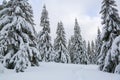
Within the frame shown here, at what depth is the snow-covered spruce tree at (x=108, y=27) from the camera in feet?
69.8

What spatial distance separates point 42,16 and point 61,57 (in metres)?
10.1

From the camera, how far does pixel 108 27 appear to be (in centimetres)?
2169

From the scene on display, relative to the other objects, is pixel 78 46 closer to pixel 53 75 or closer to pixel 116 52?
pixel 116 52

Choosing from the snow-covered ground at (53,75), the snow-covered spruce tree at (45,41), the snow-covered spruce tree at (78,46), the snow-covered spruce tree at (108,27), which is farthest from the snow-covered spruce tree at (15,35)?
the snow-covered spruce tree at (78,46)

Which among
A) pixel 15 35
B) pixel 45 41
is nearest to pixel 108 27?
pixel 15 35

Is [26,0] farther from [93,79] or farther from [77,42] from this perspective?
[77,42]

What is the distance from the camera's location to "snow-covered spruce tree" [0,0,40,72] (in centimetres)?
1822

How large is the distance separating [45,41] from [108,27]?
21.0m

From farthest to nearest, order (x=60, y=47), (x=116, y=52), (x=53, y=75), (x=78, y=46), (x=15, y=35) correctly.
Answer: (x=78, y=46), (x=60, y=47), (x=15, y=35), (x=116, y=52), (x=53, y=75)

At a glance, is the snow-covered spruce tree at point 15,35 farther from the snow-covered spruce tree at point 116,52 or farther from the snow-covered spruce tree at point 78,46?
the snow-covered spruce tree at point 78,46

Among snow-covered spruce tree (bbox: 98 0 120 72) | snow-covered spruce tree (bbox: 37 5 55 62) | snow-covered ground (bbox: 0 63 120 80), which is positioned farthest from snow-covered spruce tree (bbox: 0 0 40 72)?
snow-covered spruce tree (bbox: 37 5 55 62)

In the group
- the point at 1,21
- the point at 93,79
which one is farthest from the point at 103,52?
the point at 1,21

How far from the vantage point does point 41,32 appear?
135ft

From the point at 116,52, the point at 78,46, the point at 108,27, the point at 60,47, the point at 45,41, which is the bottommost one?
the point at 116,52
